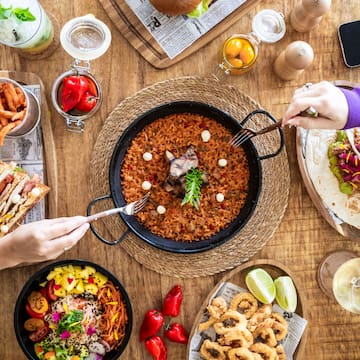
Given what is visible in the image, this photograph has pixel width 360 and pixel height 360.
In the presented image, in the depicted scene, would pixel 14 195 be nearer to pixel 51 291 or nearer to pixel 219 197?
pixel 51 291

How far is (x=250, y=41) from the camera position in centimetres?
229

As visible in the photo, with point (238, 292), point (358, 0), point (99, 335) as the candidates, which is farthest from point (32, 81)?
point (358, 0)

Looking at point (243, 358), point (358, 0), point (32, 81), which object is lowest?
point (243, 358)

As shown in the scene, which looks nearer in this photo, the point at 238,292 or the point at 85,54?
the point at 85,54

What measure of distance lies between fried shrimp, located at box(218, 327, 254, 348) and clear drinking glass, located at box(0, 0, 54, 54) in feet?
5.04

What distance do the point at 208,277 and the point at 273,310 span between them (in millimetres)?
344

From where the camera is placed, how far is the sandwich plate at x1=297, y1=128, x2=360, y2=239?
231 centimetres

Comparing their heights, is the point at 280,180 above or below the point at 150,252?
above

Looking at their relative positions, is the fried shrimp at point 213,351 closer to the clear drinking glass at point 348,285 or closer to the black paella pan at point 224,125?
the black paella pan at point 224,125

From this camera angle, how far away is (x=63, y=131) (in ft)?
7.62

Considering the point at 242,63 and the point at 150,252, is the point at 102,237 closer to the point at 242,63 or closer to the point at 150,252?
the point at 150,252

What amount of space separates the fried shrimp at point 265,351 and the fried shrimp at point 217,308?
0.68 ft

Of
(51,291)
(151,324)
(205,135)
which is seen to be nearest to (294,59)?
(205,135)

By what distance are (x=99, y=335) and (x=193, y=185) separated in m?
0.79
